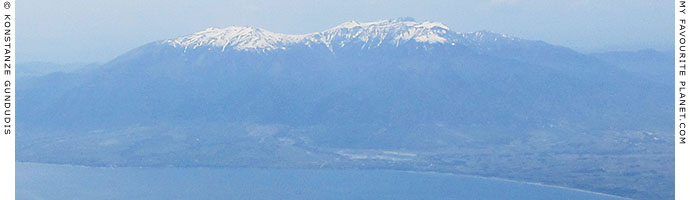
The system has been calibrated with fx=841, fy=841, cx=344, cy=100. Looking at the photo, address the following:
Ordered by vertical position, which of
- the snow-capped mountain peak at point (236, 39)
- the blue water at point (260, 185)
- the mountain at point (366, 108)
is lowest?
the blue water at point (260, 185)

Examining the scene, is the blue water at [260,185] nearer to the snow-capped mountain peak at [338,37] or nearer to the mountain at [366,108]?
the mountain at [366,108]

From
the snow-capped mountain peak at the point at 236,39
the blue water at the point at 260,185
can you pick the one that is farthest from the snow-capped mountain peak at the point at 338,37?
the blue water at the point at 260,185

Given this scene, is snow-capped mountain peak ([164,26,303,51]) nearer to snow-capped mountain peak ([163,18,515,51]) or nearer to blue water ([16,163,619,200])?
snow-capped mountain peak ([163,18,515,51])

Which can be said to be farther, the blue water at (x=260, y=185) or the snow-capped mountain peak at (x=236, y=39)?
the snow-capped mountain peak at (x=236, y=39)

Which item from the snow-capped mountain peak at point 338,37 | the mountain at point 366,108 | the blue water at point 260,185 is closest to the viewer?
the blue water at point 260,185

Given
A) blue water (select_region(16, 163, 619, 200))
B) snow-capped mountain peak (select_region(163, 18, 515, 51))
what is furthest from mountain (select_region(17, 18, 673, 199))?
blue water (select_region(16, 163, 619, 200))
